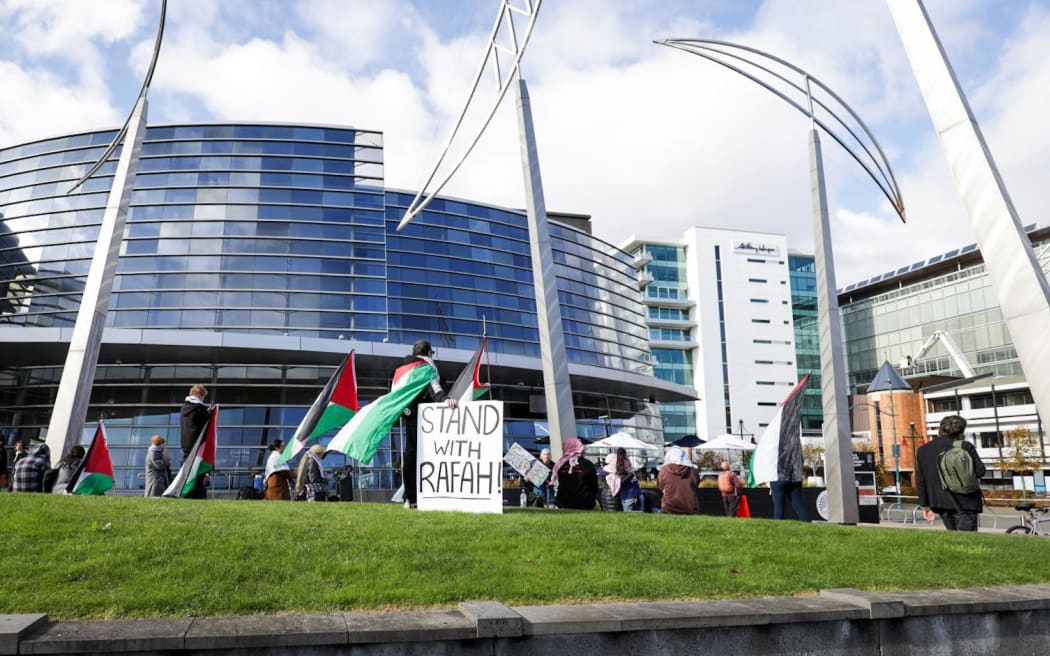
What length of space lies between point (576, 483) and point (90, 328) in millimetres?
9890

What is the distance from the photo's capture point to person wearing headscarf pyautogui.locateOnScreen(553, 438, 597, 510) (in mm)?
13727

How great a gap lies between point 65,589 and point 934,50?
1358 centimetres

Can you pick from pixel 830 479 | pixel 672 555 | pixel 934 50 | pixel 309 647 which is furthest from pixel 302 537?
pixel 934 50

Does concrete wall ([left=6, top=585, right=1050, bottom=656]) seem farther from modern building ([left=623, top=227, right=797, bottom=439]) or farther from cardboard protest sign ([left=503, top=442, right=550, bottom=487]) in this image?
modern building ([left=623, top=227, right=797, bottom=439])

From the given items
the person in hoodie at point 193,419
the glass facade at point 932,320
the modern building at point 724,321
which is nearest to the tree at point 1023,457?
the glass facade at point 932,320

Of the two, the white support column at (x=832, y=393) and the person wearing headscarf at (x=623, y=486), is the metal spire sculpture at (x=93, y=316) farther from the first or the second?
the white support column at (x=832, y=393)

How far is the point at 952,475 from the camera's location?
11.0m

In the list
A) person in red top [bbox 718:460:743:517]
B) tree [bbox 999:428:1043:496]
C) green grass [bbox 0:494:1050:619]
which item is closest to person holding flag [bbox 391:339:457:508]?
green grass [bbox 0:494:1050:619]

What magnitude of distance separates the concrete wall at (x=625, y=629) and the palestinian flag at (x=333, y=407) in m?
9.11

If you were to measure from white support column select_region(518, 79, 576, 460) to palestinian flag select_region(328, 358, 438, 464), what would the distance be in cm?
456

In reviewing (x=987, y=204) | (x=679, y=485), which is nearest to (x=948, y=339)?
(x=987, y=204)

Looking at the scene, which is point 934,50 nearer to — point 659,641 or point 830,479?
point 830,479

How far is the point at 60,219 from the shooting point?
44469mm

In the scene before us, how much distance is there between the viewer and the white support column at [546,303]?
15.4 meters
